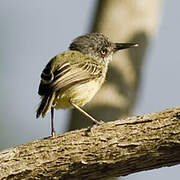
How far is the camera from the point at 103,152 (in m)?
5.68

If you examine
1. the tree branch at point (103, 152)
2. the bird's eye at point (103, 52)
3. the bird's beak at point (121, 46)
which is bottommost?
the tree branch at point (103, 152)

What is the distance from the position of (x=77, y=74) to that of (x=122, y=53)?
2.09 m

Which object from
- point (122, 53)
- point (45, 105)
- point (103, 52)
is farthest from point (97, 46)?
point (45, 105)

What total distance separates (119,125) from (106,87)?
270 centimetres

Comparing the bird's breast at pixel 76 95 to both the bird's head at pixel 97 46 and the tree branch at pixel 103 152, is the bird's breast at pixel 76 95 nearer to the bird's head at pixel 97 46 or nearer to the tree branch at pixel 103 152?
the tree branch at pixel 103 152

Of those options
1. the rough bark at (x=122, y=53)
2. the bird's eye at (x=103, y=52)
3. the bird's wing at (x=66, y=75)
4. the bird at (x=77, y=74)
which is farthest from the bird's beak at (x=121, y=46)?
the bird's wing at (x=66, y=75)

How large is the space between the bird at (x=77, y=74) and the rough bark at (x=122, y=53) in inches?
20.8

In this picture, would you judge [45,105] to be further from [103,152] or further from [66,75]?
[103,152]

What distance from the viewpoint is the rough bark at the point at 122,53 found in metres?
8.35

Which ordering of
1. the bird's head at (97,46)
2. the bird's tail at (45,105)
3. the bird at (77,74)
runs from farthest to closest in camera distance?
the bird's head at (97,46) → the bird at (77,74) → the bird's tail at (45,105)

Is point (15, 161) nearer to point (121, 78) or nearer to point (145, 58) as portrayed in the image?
point (121, 78)

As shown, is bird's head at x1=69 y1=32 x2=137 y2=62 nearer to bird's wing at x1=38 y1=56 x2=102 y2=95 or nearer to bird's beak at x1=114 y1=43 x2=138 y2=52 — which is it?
bird's beak at x1=114 y1=43 x2=138 y2=52

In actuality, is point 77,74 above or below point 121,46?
below

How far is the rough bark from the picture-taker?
27.4ft
